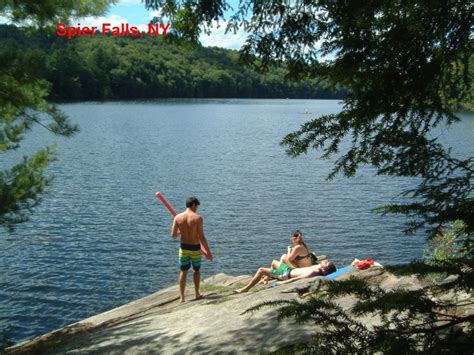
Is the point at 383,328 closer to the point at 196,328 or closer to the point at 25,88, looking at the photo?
the point at 196,328

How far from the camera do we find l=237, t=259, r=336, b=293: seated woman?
9.51m

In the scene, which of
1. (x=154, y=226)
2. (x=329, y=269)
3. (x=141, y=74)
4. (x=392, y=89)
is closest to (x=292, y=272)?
(x=329, y=269)

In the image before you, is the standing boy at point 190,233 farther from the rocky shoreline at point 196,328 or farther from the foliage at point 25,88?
the foliage at point 25,88

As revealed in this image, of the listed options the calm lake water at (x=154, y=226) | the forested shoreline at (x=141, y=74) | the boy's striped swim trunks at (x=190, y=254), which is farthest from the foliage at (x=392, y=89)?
the forested shoreline at (x=141, y=74)

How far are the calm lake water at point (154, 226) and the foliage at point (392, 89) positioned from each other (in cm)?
266

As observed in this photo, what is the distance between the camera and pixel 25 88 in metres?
7.25

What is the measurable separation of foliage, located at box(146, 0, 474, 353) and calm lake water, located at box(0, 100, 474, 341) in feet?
8.73

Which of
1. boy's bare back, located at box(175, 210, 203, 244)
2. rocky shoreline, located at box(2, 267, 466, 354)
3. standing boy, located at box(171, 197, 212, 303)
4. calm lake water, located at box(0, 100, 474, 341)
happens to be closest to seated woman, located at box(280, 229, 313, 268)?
rocky shoreline, located at box(2, 267, 466, 354)

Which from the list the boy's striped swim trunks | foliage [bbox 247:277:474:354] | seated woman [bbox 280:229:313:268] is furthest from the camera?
seated woman [bbox 280:229:313:268]

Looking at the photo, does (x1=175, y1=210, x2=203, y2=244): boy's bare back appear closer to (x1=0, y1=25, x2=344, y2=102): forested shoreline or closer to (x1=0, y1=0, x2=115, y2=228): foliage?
(x1=0, y1=0, x2=115, y2=228): foliage

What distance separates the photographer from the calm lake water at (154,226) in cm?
1356

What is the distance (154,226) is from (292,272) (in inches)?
396

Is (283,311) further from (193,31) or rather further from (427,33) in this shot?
(193,31)

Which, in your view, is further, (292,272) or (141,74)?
(141,74)
